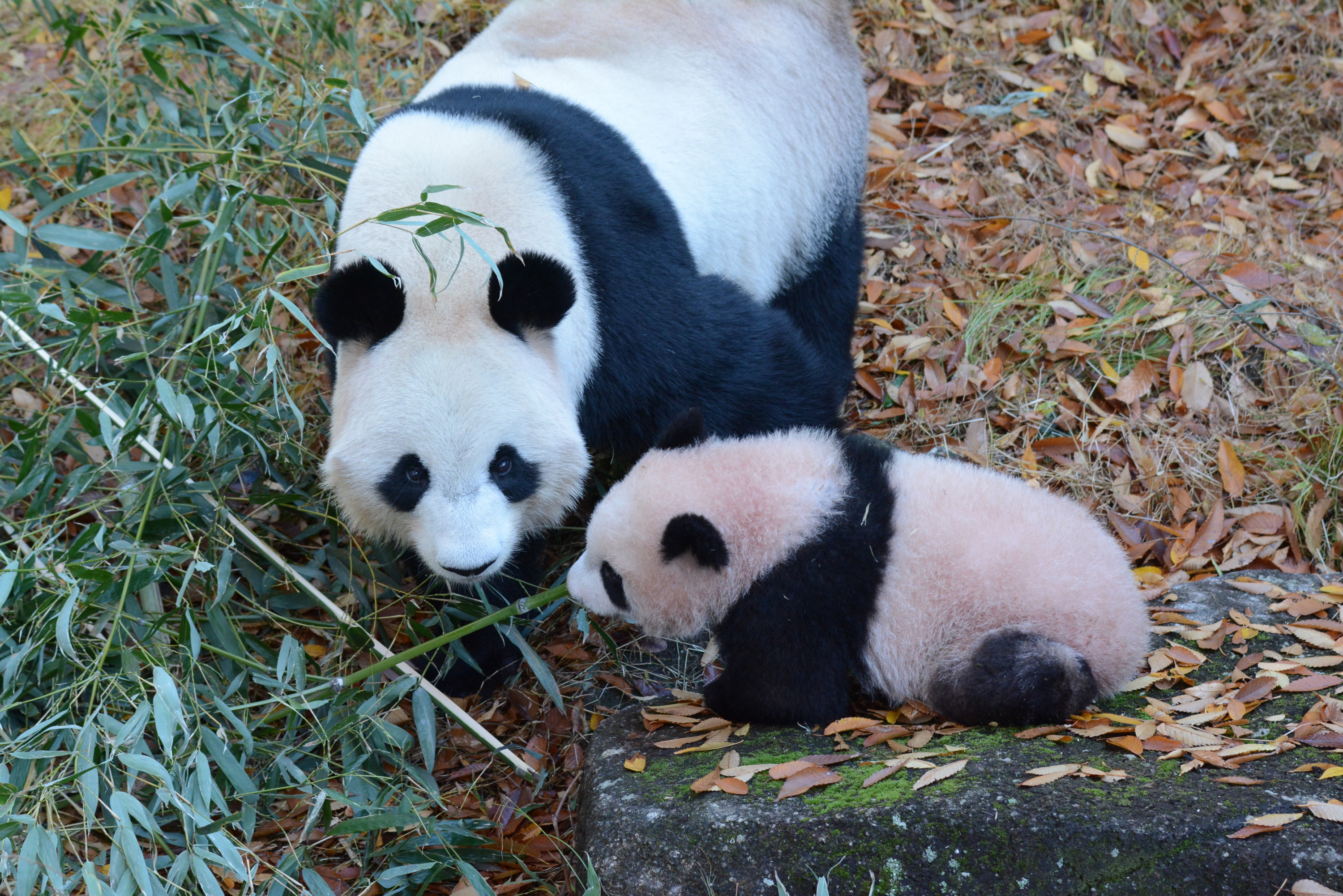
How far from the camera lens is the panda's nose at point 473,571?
2426 millimetres

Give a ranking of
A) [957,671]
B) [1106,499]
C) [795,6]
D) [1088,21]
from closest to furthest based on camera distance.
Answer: [957,671] < [1106,499] < [795,6] < [1088,21]

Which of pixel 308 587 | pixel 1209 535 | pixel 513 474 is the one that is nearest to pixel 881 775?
pixel 513 474

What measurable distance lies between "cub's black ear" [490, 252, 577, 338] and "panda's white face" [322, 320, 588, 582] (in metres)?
0.05

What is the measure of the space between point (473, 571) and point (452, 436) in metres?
0.31

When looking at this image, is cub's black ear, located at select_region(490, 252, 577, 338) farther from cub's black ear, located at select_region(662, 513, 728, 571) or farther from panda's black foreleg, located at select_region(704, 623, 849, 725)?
panda's black foreleg, located at select_region(704, 623, 849, 725)

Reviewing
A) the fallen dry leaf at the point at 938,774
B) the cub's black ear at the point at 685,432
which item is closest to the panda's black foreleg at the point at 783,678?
the fallen dry leaf at the point at 938,774

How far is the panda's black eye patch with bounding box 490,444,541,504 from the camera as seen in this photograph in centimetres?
249

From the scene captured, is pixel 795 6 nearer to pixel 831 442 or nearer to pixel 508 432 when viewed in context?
pixel 831 442

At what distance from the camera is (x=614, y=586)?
2541 mm

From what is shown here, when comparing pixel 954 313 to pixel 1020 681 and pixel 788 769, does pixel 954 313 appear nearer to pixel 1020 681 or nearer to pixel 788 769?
pixel 1020 681

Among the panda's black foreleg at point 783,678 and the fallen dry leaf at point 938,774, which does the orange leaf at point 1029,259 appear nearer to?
the panda's black foreleg at point 783,678

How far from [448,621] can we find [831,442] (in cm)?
127

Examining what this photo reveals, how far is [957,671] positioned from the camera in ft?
7.76

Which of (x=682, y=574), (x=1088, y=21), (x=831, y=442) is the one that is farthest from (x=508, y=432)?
(x=1088, y=21)
